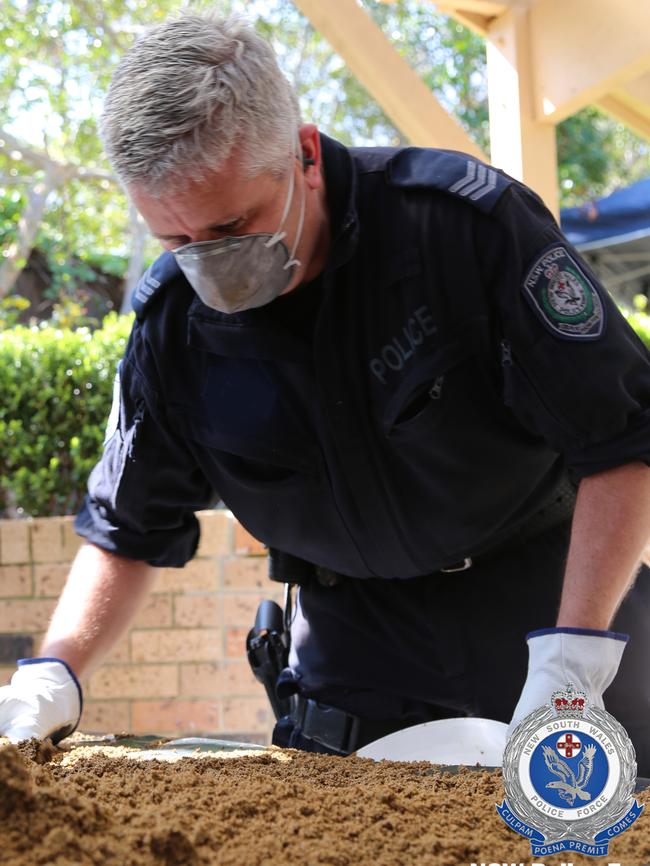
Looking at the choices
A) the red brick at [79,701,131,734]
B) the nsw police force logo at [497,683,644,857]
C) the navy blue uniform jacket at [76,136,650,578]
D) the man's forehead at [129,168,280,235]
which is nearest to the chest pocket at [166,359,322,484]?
the navy blue uniform jacket at [76,136,650,578]

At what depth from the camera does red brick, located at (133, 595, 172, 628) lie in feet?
13.5

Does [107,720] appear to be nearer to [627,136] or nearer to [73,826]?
[73,826]

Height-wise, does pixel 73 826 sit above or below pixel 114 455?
below

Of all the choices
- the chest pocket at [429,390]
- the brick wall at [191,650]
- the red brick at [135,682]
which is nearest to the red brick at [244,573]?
the brick wall at [191,650]

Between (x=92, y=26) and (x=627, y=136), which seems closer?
(x=92, y=26)

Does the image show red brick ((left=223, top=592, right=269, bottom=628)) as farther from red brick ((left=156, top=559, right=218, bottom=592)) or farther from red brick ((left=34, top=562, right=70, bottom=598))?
red brick ((left=34, top=562, right=70, bottom=598))

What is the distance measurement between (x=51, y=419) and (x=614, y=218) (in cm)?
637

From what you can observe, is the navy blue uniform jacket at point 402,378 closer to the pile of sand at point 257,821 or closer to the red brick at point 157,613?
the pile of sand at point 257,821

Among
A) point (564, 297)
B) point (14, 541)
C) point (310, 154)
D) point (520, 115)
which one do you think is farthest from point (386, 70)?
point (14, 541)

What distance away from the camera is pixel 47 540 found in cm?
413

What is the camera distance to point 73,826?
1.02 metres

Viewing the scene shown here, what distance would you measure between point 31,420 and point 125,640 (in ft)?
3.35

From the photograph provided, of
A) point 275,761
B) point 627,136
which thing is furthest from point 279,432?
point 627,136

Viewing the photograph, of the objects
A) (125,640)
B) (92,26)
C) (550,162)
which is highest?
(92,26)
